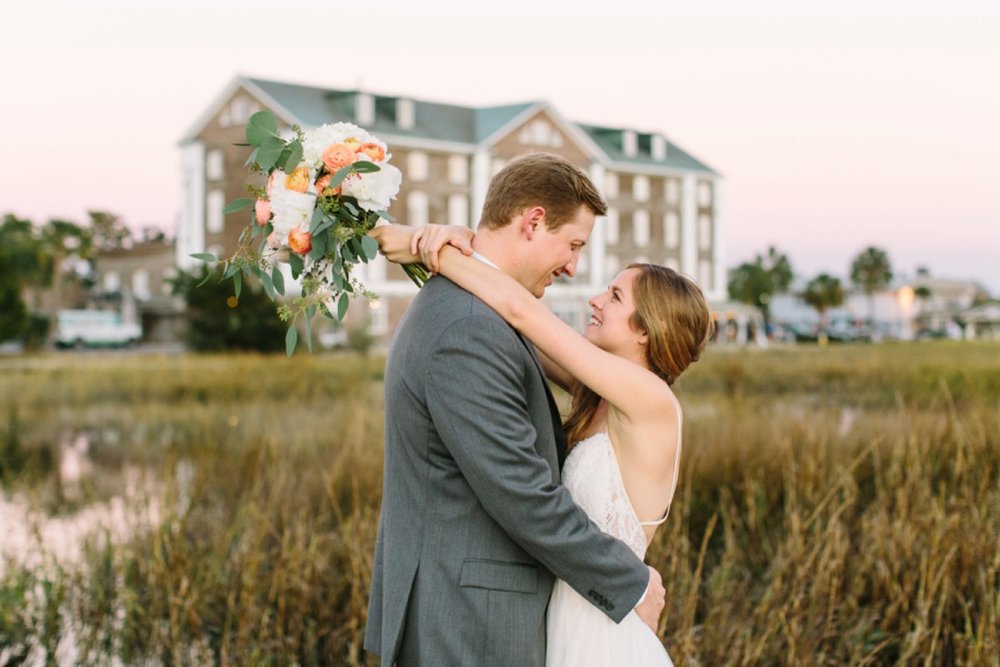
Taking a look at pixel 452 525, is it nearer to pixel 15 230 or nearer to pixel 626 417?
pixel 626 417

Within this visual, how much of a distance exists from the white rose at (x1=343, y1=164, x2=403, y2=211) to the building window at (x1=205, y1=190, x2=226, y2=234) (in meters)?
45.2

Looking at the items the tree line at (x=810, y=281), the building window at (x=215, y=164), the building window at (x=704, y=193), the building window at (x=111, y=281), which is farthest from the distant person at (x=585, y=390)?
the tree line at (x=810, y=281)

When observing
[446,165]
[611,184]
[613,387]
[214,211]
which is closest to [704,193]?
[611,184]

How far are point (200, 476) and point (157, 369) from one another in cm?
1078

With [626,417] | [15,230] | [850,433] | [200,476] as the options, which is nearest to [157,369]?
[200,476]

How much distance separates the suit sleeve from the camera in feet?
8.01

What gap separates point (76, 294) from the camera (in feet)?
196

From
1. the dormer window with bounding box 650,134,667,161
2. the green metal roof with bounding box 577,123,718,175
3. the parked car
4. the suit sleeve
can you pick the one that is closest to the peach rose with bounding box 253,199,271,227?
the suit sleeve

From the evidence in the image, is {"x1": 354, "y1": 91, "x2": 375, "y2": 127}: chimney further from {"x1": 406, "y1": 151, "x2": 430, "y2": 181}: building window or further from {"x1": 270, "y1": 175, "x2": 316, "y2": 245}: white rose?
{"x1": 270, "y1": 175, "x2": 316, "y2": 245}: white rose

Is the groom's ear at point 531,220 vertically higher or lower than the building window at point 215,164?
lower

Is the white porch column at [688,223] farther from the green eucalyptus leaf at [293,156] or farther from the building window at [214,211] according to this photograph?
the green eucalyptus leaf at [293,156]

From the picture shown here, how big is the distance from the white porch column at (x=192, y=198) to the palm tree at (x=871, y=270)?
64994 millimetres

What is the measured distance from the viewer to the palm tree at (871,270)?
95312mm

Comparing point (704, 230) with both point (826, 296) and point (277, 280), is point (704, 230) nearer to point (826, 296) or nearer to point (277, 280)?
point (826, 296)
